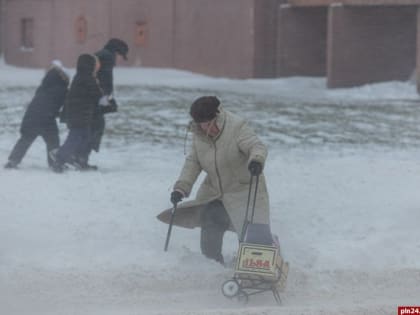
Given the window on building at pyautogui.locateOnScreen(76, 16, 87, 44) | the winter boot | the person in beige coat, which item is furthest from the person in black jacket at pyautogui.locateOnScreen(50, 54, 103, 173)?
the window on building at pyautogui.locateOnScreen(76, 16, 87, 44)

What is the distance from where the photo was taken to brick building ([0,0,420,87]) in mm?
24516

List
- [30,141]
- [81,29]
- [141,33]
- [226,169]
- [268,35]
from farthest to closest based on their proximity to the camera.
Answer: [81,29], [141,33], [268,35], [30,141], [226,169]

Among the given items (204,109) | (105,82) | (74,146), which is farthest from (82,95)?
(204,109)

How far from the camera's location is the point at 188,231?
919 cm

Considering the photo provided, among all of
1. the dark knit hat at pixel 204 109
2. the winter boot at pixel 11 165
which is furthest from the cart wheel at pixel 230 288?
the winter boot at pixel 11 165

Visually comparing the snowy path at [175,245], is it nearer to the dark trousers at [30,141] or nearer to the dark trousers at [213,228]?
the dark trousers at [213,228]

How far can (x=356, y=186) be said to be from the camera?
36.6ft

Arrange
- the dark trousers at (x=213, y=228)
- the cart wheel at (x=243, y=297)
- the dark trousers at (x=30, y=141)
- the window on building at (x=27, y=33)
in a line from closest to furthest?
the cart wheel at (x=243, y=297)
the dark trousers at (x=213, y=228)
the dark trousers at (x=30, y=141)
the window on building at (x=27, y=33)

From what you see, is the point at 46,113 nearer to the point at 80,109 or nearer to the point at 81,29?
the point at 80,109

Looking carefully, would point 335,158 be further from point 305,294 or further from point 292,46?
point 292,46

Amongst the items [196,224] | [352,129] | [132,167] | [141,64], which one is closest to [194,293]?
[196,224]

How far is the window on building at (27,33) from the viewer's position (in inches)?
1430

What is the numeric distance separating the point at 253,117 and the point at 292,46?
8.93 m

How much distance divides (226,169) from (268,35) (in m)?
18.6
